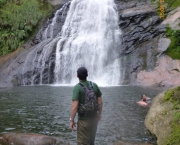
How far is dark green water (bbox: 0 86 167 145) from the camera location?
8.80 m

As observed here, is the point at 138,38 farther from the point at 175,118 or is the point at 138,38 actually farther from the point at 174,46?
the point at 175,118

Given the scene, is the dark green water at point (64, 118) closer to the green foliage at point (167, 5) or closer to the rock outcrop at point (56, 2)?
the green foliage at point (167, 5)

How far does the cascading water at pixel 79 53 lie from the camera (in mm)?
25062

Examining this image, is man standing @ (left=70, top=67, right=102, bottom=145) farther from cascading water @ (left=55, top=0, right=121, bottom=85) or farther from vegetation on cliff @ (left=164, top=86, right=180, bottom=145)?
cascading water @ (left=55, top=0, right=121, bottom=85)

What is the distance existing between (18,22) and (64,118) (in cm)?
2284

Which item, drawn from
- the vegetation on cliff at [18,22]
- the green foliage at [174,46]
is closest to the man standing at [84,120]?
the green foliage at [174,46]

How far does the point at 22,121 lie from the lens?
34.6 ft

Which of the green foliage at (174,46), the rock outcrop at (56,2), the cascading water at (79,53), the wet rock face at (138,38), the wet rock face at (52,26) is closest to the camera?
the green foliage at (174,46)

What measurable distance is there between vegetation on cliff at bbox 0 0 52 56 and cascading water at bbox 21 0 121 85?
111 inches

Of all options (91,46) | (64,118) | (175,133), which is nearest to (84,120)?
(175,133)

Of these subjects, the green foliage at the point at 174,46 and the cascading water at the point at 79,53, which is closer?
the green foliage at the point at 174,46

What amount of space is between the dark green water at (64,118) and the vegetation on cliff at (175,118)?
56.0 inches

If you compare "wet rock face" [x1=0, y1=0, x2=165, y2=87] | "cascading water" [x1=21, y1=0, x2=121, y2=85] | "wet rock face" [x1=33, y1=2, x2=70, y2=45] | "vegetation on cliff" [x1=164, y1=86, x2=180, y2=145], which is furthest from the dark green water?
"wet rock face" [x1=33, y1=2, x2=70, y2=45]

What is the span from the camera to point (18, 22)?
31500 mm
